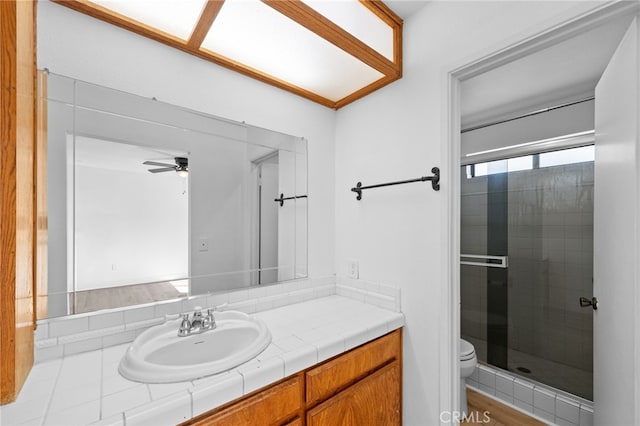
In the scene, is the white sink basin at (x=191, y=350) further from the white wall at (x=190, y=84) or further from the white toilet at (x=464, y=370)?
the white toilet at (x=464, y=370)

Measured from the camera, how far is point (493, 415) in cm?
184

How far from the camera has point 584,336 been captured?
192 cm

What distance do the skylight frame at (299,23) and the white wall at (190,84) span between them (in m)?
0.04

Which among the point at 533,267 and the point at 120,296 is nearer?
the point at 120,296

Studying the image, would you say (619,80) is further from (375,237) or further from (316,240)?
(316,240)

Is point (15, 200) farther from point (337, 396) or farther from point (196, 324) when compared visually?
point (337, 396)

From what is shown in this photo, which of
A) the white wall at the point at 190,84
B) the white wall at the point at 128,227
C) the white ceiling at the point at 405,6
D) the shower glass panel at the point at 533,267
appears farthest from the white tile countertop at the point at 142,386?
the shower glass panel at the point at 533,267

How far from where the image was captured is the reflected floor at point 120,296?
102 centimetres

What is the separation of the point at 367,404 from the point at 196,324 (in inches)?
32.4

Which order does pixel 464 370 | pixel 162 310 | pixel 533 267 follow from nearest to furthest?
pixel 162 310, pixel 464 370, pixel 533 267

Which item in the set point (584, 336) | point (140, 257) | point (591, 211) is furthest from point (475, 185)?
point (140, 257)

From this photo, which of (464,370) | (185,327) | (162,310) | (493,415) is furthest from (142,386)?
(493,415)

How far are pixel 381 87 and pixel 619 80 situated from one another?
998 millimetres

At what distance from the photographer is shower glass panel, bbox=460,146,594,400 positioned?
6.37 ft
